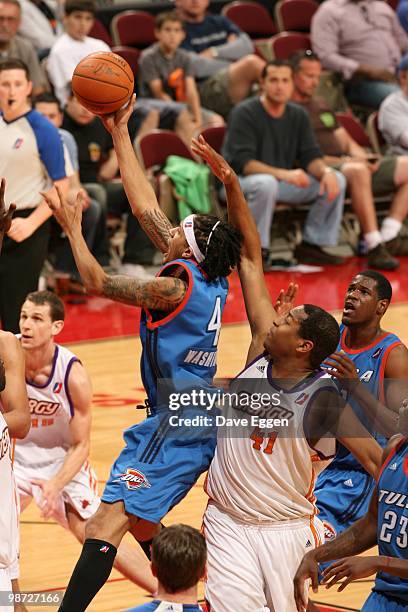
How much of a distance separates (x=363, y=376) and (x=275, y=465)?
1030 millimetres

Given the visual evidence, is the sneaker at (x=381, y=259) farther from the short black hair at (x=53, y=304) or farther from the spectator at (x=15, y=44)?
the short black hair at (x=53, y=304)

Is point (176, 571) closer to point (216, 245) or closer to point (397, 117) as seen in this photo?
point (216, 245)

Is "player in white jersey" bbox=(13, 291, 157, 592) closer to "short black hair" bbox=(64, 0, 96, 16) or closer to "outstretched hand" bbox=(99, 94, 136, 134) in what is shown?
"outstretched hand" bbox=(99, 94, 136, 134)

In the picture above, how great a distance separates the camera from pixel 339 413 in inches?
185

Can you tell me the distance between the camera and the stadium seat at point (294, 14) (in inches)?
584

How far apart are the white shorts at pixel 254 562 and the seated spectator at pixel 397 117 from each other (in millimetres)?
8658

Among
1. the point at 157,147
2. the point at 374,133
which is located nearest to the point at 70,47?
the point at 157,147

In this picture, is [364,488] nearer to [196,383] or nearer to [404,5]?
[196,383]

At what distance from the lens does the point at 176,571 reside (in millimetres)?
3686

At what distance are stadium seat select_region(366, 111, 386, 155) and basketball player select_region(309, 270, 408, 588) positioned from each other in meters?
8.00

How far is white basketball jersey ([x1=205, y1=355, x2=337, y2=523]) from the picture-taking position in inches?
185

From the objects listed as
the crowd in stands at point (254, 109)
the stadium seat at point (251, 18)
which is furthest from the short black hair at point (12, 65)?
the stadium seat at point (251, 18)

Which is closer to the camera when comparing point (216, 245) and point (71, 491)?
point (216, 245)

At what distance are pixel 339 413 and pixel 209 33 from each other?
9.39 metres
